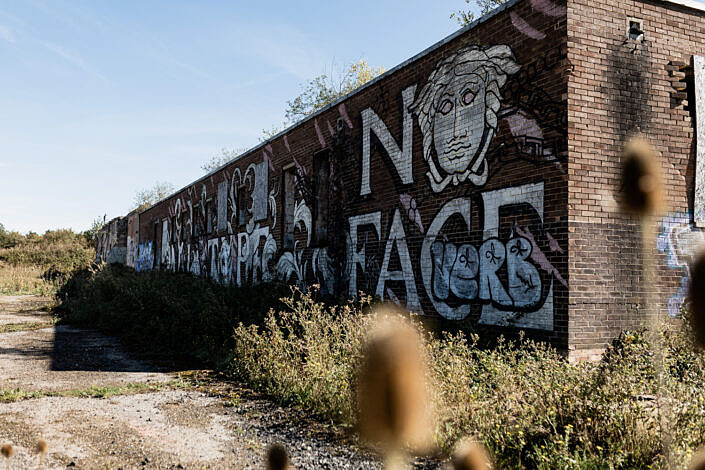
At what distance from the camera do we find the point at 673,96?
25.0 feet

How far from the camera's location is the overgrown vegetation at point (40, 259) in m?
28.8

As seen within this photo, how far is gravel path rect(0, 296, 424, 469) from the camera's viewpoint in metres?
4.41

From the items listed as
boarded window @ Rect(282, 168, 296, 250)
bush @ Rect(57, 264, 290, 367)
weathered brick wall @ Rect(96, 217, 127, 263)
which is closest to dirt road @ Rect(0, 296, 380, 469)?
bush @ Rect(57, 264, 290, 367)

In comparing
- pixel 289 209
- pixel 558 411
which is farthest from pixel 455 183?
pixel 289 209

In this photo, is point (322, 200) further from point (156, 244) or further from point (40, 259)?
point (40, 259)

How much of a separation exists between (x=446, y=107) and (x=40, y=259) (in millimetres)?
40904

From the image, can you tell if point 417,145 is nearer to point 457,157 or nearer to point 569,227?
point 457,157

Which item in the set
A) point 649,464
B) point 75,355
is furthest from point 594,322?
point 75,355

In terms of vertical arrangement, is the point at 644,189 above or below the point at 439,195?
below

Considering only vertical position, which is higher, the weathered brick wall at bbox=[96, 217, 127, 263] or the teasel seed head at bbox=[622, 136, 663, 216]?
the weathered brick wall at bbox=[96, 217, 127, 263]

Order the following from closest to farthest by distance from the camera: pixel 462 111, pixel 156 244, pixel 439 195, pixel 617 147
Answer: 1. pixel 617 147
2. pixel 462 111
3. pixel 439 195
4. pixel 156 244

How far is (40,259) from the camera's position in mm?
41125

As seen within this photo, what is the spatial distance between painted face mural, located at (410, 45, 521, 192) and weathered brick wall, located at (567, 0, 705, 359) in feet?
3.68

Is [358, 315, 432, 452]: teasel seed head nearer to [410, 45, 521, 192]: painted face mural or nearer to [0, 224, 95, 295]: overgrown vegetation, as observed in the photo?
[410, 45, 521, 192]: painted face mural
